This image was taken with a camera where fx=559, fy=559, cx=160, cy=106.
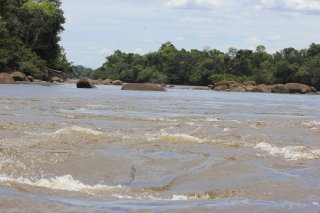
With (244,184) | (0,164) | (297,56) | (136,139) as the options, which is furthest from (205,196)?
(297,56)

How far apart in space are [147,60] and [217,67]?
1002 inches

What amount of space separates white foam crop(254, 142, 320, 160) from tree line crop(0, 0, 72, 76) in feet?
159

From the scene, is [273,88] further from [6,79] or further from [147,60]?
[147,60]

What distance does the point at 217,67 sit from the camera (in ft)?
358

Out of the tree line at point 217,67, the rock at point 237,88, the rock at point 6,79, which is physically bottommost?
the rock at point 237,88

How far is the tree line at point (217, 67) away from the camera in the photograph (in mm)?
93625

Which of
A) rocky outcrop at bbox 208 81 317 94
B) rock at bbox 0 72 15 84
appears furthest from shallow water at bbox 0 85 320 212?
rocky outcrop at bbox 208 81 317 94

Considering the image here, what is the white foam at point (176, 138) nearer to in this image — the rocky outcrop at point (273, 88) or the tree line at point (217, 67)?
the rocky outcrop at point (273, 88)

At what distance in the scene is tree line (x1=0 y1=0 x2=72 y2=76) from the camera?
5722cm

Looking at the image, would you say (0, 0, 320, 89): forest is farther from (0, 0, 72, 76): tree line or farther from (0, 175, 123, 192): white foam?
(0, 175, 123, 192): white foam

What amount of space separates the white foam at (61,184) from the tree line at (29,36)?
5055cm

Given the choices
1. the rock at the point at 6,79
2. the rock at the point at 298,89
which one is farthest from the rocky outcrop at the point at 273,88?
the rock at the point at 6,79

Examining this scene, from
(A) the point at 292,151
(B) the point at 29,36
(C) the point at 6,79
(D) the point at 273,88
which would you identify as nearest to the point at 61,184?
(A) the point at 292,151

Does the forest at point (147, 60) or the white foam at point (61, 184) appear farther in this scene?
the forest at point (147, 60)
